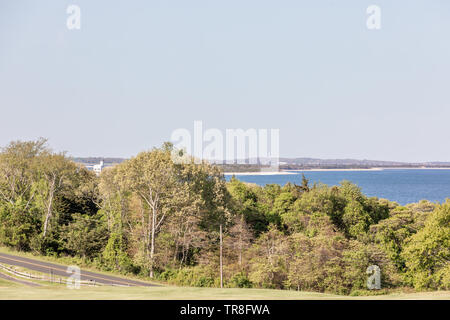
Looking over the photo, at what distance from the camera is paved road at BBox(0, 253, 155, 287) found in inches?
1558

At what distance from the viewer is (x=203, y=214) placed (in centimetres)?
4875

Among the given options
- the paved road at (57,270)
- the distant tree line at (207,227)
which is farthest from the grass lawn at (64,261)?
the paved road at (57,270)

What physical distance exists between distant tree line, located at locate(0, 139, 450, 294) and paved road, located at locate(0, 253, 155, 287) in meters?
2.84

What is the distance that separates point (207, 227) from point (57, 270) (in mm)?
15711

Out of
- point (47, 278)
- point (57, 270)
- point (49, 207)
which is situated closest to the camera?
point (47, 278)

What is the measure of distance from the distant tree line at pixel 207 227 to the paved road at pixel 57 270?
2.84 metres

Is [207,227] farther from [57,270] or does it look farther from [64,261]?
[57,270]

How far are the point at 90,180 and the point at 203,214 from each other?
777 inches

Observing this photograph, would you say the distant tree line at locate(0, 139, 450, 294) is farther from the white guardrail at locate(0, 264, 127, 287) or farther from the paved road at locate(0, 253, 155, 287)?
the white guardrail at locate(0, 264, 127, 287)

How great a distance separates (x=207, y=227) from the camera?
49531 millimetres

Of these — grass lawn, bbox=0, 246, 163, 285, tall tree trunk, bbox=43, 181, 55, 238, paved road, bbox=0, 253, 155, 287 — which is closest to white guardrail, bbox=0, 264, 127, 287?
grass lawn, bbox=0, 246, 163, 285

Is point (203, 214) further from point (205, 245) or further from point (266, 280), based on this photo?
point (266, 280)

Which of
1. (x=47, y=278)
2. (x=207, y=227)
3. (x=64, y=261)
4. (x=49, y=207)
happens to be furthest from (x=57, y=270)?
(x=207, y=227)
